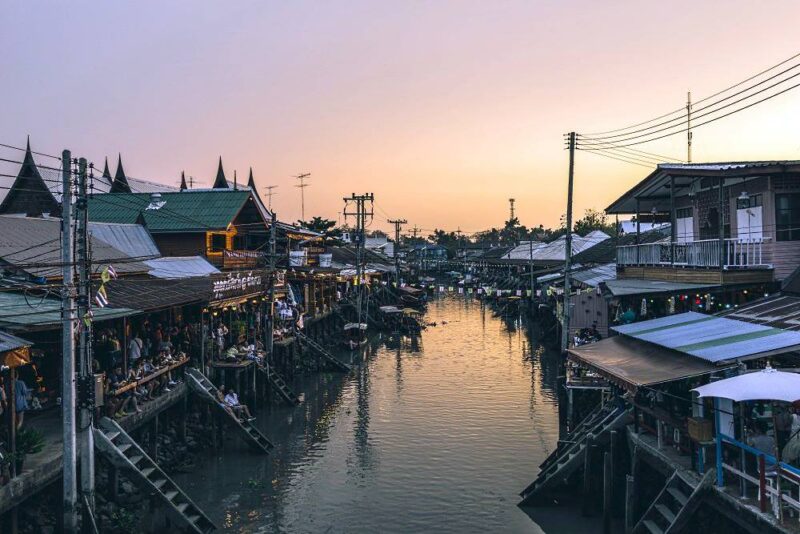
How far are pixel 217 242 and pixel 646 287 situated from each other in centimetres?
2701

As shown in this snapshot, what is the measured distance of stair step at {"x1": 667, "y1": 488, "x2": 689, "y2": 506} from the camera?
13.2 metres

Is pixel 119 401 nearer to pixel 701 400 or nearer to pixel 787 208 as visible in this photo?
pixel 701 400

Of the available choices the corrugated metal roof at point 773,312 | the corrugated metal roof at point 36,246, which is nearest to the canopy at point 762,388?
the corrugated metal roof at point 773,312

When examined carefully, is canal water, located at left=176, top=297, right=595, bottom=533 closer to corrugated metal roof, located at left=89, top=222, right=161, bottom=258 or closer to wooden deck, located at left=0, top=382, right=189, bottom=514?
wooden deck, located at left=0, top=382, right=189, bottom=514

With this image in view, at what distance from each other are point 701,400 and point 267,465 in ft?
46.0

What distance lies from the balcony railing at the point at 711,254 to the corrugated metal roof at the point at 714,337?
2.44m

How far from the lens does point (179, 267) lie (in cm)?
3209

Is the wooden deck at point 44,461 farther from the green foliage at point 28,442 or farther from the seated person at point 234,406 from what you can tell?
the seated person at point 234,406

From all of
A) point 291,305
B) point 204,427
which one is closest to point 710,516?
point 204,427

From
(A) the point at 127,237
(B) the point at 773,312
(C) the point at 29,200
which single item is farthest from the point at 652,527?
(C) the point at 29,200

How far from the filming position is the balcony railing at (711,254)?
2050 cm

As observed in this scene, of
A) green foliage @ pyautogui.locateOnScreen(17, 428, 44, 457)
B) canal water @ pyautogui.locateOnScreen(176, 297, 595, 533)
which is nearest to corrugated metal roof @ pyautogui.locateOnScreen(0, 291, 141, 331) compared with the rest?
green foliage @ pyautogui.locateOnScreen(17, 428, 44, 457)

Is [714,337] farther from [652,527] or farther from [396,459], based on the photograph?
[396,459]

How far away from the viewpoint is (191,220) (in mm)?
40250
